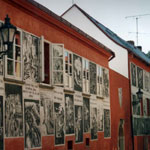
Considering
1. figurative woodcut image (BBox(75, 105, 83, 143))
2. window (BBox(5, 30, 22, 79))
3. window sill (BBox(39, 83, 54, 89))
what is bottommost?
figurative woodcut image (BBox(75, 105, 83, 143))

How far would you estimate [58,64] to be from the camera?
17703 mm

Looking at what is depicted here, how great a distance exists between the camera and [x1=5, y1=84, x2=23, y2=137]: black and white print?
13.8 m

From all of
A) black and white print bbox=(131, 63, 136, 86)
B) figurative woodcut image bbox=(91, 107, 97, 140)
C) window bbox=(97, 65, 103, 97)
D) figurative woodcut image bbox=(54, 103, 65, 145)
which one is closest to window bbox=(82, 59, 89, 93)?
figurative woodcut image bbox=(91, 107, 97, 140)

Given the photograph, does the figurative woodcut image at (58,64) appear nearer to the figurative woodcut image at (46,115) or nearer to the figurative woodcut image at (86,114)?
the figurative woodcut image at (46,115)

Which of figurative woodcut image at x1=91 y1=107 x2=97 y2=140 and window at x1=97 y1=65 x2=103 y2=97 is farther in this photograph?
window at x1=97 y1=65 x2=103 y2=97

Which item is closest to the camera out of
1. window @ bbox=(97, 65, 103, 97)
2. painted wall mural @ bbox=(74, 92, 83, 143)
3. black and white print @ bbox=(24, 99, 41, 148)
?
black and white print @ bbox=(24, 99, 41, 148)

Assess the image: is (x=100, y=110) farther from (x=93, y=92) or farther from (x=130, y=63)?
(x=130, y=63)

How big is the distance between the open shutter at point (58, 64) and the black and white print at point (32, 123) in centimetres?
175

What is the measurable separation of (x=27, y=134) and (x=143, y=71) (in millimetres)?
24936

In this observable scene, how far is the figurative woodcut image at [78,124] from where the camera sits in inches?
794

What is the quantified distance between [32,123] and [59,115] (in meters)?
2.74

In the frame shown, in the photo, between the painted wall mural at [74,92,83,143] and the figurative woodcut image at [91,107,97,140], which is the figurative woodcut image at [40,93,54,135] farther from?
the figurative woodcut image at [91,107,97,140]

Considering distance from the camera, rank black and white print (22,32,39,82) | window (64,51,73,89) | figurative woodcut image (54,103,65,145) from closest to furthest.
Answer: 1. black and white print (22,32,39,82)
2. figurative woodcut image (54,103,65,145)
3. window (64,51,73,89)

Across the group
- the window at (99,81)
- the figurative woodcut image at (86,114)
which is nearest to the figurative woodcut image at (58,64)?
the figurative woodcut image at (86,114)
